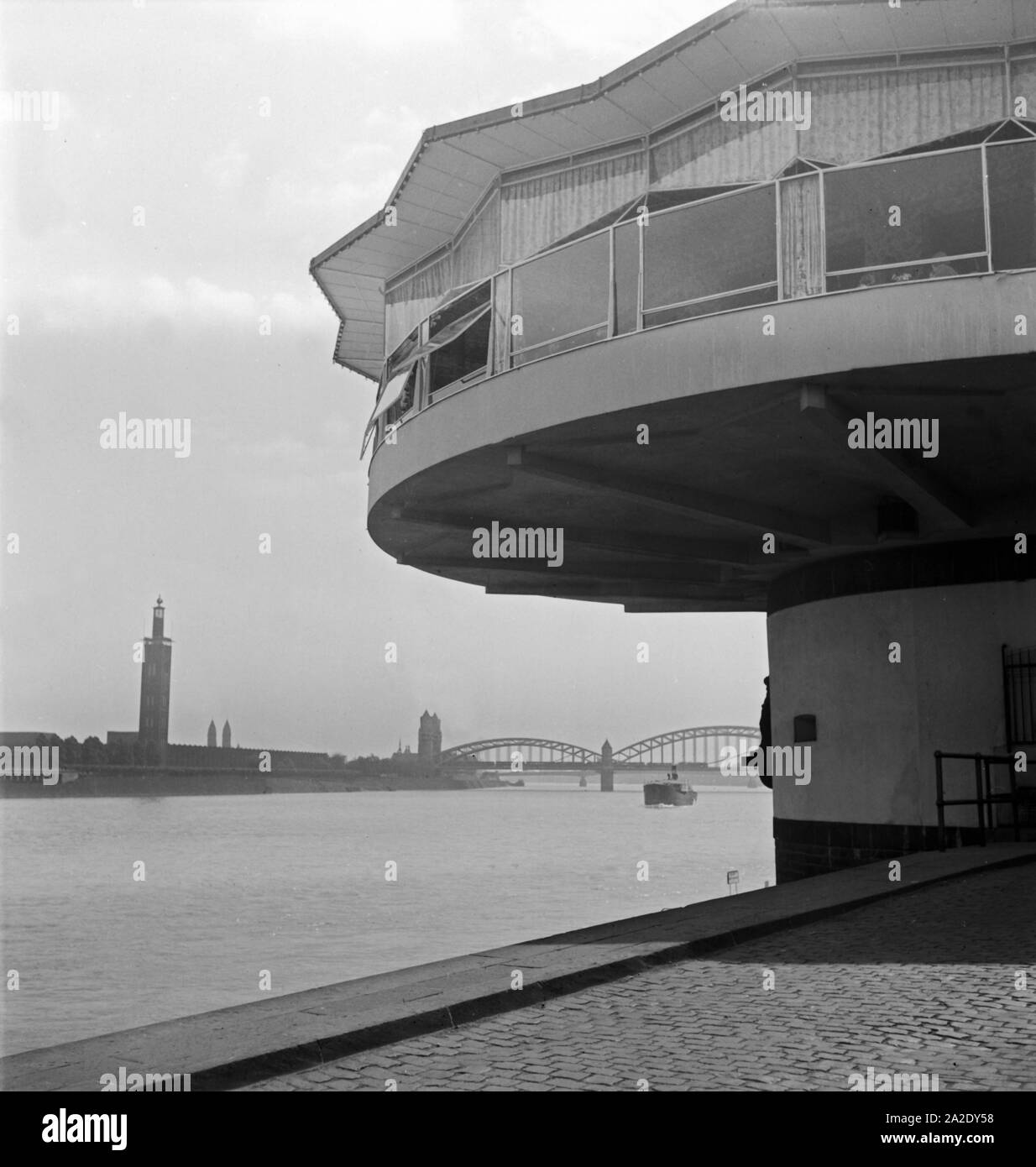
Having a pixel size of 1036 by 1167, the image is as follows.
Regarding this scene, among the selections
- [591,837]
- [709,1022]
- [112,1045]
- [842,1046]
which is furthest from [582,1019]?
[591,837]

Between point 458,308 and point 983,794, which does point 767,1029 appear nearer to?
point 458,308

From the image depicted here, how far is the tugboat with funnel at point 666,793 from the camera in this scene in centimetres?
15112

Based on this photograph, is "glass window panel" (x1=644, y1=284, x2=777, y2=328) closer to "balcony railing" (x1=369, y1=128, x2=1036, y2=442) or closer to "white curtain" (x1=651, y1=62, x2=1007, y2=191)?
"balcony railing" (x1=369, y1=128, x2=1036, y2=442)

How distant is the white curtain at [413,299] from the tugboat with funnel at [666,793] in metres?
135

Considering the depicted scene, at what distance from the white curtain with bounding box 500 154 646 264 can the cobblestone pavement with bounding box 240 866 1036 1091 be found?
31.0ft

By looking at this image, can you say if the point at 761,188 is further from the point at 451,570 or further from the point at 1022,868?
the point at 451,570

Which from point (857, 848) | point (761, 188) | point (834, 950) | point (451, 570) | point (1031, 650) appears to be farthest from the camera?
point (451, 570)

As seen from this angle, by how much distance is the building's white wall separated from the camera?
15984 millimetres

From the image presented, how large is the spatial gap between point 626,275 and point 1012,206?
11.4ft

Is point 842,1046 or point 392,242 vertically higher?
point 392,242

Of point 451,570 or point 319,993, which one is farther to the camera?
point 451,570

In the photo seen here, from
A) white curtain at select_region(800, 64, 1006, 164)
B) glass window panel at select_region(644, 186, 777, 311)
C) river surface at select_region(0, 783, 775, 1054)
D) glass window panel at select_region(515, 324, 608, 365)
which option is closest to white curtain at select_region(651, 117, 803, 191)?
white curtain at select_region(800, 64, 1006, 164)

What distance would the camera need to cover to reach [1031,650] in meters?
15.8

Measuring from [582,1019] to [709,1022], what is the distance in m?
0.65
